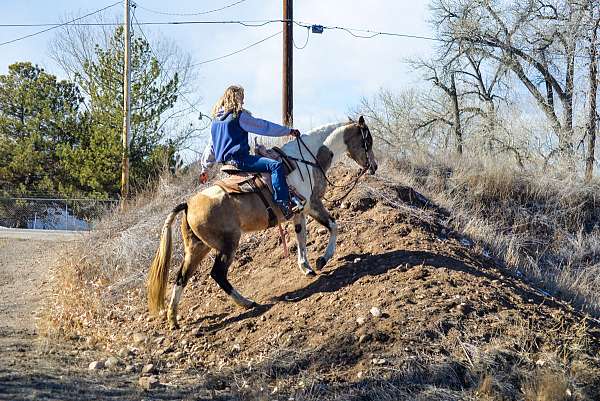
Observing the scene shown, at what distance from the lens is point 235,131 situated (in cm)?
829

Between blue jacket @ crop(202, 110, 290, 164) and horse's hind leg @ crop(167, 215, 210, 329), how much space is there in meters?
0.97

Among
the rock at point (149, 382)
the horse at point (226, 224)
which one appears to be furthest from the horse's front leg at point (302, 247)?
the rock at point (149, 382)

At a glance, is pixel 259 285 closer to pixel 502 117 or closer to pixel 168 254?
pixel 168 254

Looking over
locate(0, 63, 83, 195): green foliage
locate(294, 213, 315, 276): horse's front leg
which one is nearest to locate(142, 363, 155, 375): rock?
locate(294, 213, 315, 276): horse's front leg

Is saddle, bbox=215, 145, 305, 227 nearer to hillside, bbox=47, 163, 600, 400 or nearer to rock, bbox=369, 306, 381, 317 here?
hillside, bbox=47, 163, 600, 400

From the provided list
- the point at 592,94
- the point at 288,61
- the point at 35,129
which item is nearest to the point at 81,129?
the point at 35,129

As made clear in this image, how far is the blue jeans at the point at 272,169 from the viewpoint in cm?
828

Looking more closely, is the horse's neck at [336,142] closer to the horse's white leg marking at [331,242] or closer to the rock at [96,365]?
the horse's white leg marking at [331,242]

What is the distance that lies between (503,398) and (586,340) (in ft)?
4.69

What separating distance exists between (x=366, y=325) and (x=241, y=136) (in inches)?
113

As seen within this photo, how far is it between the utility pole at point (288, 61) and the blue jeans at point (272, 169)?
899 cm

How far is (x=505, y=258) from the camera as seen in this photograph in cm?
1080

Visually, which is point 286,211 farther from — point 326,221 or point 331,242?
point 331,242

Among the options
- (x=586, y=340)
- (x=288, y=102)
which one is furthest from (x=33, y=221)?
(x=586, y=340)
